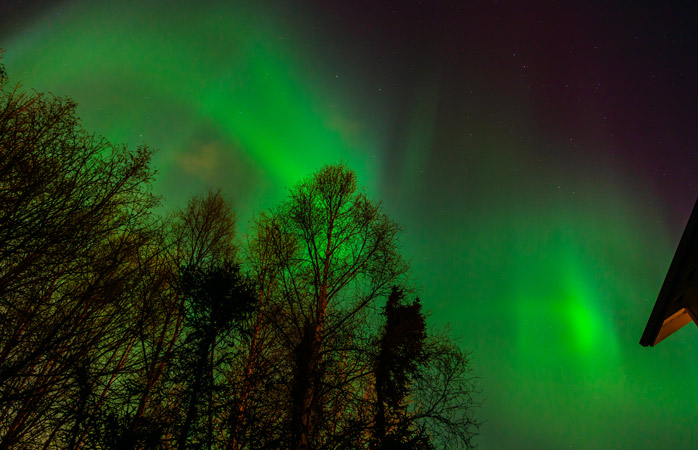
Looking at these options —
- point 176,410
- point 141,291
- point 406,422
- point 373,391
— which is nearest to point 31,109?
point 141,291

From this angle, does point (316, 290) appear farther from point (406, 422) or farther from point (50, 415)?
point (50, 415)

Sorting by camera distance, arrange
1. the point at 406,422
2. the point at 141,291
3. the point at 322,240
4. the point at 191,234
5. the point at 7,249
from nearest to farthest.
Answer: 1. the point at 7,249
2. the point at 406,422
3. the point at 141,291
4. the point at 322,240
5. the point at 191,234

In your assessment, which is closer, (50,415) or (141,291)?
(50,415)

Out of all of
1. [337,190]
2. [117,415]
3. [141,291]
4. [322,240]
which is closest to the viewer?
[117,415]

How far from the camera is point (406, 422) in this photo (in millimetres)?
5848

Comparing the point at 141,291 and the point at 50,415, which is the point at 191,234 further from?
the point at 50,415

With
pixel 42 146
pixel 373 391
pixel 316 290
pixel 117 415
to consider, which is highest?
pixel 42 146

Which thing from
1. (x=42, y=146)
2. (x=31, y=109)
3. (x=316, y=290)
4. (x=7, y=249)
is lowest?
(x=7, y=249)

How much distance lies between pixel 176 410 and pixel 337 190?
6459mm

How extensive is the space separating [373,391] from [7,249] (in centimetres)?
866

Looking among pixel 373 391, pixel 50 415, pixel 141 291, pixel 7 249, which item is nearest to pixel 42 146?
pixel 7 249

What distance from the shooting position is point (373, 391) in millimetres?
8656

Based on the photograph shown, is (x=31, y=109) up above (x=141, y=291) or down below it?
above

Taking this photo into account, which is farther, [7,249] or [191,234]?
[191,234]
